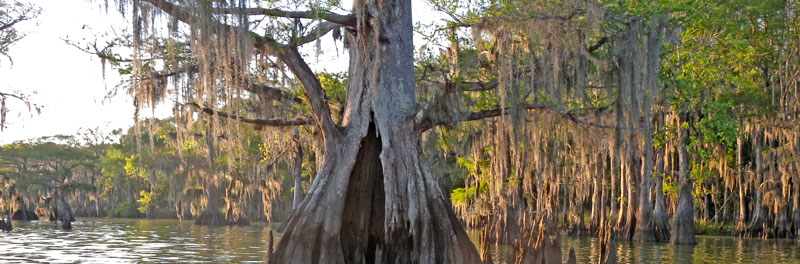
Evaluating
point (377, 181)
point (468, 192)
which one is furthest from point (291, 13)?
point (468, 192)

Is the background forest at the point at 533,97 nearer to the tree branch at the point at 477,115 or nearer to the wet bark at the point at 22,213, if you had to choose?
the tree branch at the point at 477,115

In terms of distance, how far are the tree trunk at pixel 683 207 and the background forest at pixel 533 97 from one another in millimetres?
70

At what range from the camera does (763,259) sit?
19375 mm

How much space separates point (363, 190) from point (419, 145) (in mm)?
1370

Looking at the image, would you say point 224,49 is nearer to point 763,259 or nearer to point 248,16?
point 248,16

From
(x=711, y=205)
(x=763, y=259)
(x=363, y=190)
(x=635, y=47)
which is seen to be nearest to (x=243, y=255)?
(x=363, y=190)

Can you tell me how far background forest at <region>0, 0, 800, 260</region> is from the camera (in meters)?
14.4

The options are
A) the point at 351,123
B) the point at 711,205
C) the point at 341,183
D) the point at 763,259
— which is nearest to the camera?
the point at 341,183

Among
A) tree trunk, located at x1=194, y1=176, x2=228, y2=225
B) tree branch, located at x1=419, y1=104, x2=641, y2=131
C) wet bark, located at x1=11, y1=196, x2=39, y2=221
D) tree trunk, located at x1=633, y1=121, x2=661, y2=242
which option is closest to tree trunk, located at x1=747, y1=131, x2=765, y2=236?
tree trunk, located at x1=633, y1=121, x2=661, y2=242

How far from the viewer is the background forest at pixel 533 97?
14.4 metres

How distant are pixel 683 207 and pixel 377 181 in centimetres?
1666

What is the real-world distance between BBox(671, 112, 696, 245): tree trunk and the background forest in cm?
7

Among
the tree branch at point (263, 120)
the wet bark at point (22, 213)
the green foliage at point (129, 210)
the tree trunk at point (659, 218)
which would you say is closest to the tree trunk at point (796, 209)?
the tree trunk at point (659, 218)

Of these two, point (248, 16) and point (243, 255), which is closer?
point (248, 16)
